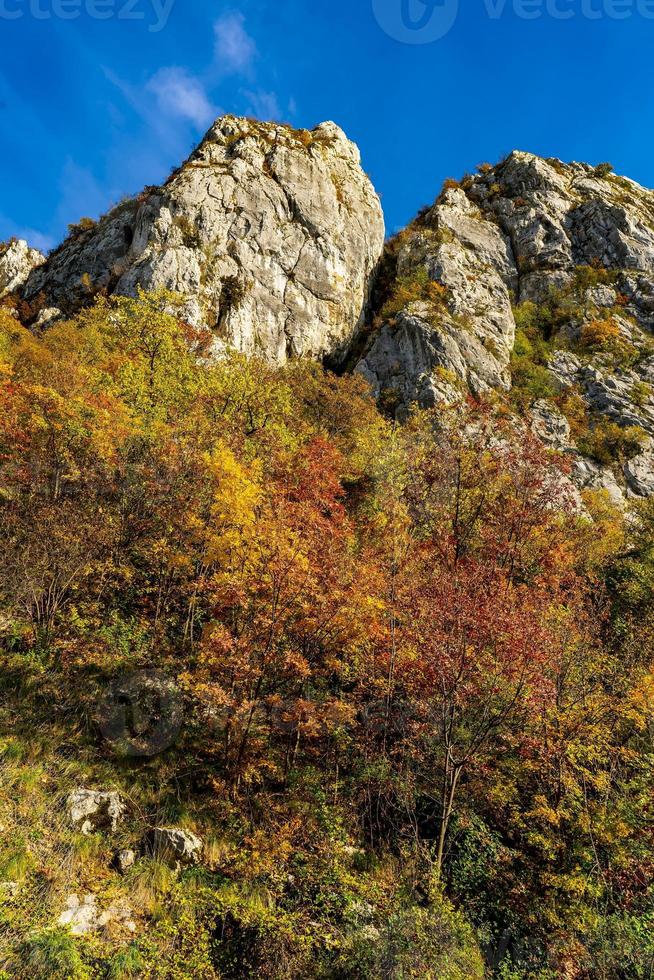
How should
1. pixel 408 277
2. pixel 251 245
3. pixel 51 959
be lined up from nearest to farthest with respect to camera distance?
1. pixel 51 959
2. pixel 251 245
3. pixel 408 277

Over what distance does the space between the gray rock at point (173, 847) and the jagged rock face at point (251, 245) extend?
3647 centimetres

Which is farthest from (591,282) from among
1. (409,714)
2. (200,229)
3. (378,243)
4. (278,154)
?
(409,714)

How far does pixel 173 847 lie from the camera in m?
9.52

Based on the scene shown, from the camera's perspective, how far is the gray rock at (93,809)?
30.5 feet

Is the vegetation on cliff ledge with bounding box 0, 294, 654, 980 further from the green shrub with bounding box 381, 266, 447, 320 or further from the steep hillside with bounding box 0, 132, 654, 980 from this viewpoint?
the green shrub with bounding box 381, 266, 447, 320

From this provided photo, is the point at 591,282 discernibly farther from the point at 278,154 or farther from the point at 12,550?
the point at 12,550

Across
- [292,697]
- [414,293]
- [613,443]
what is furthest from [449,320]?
[292,697]

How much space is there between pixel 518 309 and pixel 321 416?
106ft

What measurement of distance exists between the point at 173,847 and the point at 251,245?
48.1 metres

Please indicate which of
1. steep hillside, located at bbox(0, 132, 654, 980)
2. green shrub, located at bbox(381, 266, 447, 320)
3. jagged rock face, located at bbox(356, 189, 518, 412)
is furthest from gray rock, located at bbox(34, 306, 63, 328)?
green shrub, located at bbox(381, 266, 447, 320)

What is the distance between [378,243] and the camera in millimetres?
57156

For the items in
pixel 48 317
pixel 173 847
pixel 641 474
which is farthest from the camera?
pixel 48 317

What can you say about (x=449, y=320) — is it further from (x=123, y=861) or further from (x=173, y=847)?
(x=123, y=861)

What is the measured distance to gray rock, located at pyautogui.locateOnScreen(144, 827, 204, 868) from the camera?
9398mm
